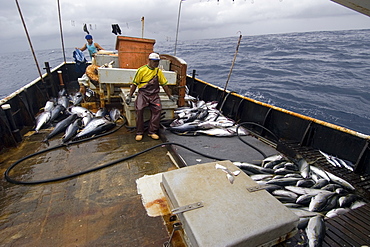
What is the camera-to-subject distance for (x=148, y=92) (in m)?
4.93

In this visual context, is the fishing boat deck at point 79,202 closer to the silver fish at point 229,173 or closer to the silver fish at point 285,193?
the silver fish at point 229,173

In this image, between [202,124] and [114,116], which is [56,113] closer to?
[114,116]

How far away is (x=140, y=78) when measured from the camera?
481 centimetres

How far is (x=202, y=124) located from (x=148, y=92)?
1889mm

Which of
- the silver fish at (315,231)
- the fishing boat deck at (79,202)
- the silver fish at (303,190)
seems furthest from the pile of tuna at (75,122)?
the silver fish at (315,231)

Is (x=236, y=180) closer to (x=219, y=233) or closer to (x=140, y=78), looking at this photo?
(x=219, y=233)

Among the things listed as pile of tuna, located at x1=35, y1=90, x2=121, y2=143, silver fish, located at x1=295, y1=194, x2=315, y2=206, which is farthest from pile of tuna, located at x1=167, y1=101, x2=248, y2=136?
silver fish, located at x1=295, y1=194, x2=315, y2=206

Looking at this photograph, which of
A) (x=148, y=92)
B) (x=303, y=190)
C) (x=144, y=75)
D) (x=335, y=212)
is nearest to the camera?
(x=335, y=212)

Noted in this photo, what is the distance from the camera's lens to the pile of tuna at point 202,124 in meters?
5.34

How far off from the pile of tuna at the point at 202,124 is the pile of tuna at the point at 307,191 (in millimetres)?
1641

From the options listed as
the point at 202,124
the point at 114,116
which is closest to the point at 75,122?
the point at 114,116

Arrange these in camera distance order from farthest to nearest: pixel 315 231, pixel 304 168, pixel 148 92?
1. pixel 148 92
2. pixel 304 168
3. pixel 315 231

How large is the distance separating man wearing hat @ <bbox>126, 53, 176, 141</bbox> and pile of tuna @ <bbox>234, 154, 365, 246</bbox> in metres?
2.55

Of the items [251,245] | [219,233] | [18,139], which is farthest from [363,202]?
[18,139]
